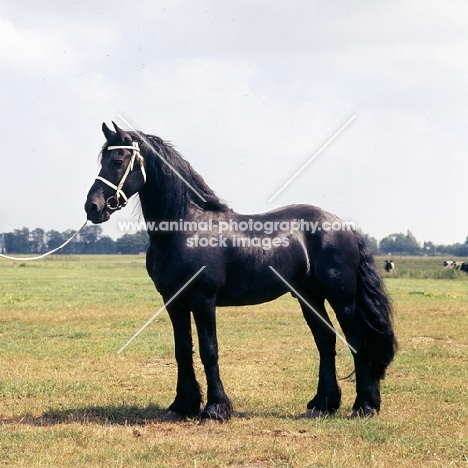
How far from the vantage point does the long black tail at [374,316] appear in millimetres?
6809

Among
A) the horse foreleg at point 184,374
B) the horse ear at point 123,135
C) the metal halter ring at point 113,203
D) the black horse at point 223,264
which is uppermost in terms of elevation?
the horse ear at point 123,135

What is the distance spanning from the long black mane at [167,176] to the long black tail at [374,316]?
2.03 meters

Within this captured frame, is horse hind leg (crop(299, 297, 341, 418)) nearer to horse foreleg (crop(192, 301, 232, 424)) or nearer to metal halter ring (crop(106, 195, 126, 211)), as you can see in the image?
A: horse foreleg (crop(192, 301, 232, 424))

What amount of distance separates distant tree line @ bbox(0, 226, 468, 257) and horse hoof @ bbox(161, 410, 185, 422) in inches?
831

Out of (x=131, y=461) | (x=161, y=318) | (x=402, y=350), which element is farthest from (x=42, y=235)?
(x=131, y=461)

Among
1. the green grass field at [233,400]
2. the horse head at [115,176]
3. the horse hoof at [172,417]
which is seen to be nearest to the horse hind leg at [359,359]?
the green grass field at [233,400]

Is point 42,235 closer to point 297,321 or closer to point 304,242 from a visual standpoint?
point 297,321

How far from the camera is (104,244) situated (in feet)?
316

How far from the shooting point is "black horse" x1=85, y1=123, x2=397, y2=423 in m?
6.31

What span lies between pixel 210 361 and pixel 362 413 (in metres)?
1.76

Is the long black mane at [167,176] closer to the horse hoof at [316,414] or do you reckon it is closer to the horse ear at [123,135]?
the horse ear at [123,135]

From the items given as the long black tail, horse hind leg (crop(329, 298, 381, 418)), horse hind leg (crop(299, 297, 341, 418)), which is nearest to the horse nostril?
horse hind leg (crop(299, 297, 341, 418))

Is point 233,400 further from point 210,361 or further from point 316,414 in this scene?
point 210,361

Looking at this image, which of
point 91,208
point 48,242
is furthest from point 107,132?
point 48,242
